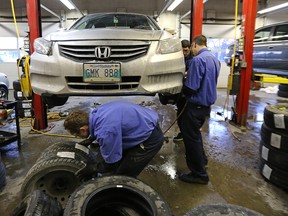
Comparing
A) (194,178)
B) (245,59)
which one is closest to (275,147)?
(194,178)

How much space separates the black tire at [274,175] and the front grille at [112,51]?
5.68 feet

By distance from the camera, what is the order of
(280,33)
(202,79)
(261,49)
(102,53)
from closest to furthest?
(202,79), (102,53), (280,33), (261,49)

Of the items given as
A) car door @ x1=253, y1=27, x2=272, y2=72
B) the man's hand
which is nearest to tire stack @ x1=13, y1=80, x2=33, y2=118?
the man's hand

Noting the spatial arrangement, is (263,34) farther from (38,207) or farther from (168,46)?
(38,207)

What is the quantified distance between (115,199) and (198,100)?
49.1 inches

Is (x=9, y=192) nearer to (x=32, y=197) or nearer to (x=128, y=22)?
(x=32, y=197)

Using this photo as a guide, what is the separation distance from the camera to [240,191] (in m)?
2.45

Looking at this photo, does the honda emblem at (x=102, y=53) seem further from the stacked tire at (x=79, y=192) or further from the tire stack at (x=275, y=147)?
the tire stack at (x=275, y=147)

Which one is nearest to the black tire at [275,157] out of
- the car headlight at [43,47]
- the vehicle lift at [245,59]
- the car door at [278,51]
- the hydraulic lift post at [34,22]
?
the vehicle lift at [245,59]

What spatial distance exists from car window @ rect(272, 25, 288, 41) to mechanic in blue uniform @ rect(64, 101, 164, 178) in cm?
543

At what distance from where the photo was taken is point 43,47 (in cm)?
271

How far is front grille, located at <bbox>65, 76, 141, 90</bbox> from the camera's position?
8.34 ft

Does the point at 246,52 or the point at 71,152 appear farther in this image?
the point at 246,52

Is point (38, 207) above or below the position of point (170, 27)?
below
